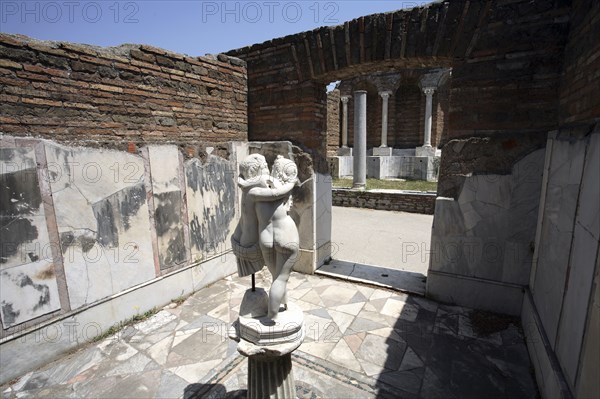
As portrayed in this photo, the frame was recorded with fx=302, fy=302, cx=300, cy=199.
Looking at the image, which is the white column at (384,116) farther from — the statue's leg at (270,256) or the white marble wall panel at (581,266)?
the statue's leg at (270,256)

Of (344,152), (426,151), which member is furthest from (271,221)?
A: (344,152)

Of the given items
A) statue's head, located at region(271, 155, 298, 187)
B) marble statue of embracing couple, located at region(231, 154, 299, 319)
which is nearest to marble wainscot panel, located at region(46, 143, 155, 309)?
marble statue of embracing couple, located at region(231, 154, 299, 319)

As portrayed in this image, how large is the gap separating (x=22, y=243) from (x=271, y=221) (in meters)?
2.66

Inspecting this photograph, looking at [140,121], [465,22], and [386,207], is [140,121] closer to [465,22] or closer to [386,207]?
[465,22]

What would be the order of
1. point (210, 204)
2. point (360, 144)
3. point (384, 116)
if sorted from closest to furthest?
point (210, 204) → point (360, 144) → point (384, 116)

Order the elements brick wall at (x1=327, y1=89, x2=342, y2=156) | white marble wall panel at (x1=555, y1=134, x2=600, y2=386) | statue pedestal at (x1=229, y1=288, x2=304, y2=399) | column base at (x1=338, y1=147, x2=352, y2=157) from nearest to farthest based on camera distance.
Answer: white marble wall panel at (x1=555, y1=134, x2=600, y2=386) < statue pedestal at (x1=229, y1=288, x2=304, y2=399) < brick wall at (x1=327, y1=89, x2=342, y2=156) < column base at (x1=338, y1=147, x2=352, y2=157)

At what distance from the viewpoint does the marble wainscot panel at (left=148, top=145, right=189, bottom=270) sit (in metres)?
4.16

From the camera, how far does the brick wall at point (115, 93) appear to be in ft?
9.90

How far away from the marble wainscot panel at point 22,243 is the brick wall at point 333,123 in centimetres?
1712

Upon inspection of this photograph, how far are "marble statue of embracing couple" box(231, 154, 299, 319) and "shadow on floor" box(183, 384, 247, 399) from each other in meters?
1.09

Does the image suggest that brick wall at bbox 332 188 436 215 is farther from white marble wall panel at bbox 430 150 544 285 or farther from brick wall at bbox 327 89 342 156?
brick wall at bbox 327 89 342 156

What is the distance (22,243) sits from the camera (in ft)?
9.94

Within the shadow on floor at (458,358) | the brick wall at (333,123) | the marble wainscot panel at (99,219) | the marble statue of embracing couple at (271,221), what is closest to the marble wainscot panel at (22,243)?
the marble wainscot panel at (99,219)

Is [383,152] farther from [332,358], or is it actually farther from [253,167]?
[253,167]
